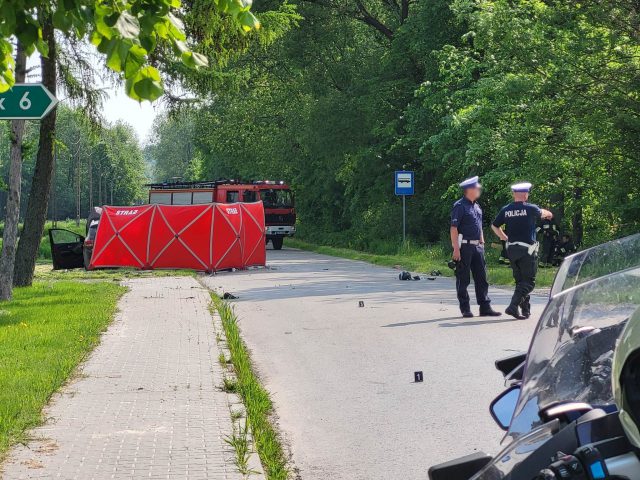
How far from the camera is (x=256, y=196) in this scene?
44.5 m

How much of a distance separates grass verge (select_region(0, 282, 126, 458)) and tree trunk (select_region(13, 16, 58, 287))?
67cm

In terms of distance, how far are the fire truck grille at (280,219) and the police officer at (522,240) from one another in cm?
3080

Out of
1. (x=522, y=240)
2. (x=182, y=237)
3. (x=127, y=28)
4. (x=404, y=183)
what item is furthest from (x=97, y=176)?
(x=127, y=28)

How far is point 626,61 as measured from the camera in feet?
70.7

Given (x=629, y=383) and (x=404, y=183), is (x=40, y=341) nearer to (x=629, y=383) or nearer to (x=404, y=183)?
(x=629, y=383)

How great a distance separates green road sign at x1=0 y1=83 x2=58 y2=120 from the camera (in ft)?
33.7

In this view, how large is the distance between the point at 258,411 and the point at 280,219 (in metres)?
37.0

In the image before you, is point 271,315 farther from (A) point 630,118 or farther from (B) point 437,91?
(B) point 437,91

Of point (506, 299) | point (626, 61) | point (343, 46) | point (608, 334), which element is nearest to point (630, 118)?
point (626, 61)

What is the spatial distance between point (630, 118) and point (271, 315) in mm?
9144

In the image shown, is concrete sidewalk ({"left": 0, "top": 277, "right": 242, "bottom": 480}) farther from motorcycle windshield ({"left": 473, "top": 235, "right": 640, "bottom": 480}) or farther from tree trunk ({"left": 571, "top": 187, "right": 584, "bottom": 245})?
tree trunk ({"left": 571, "top": 187, "right": 584, "bottom": 245})

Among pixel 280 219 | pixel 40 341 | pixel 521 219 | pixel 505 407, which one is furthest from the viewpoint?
pixel 280 219

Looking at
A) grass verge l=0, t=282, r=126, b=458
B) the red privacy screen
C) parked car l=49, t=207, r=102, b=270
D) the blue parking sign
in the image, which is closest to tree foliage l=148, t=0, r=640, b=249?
the blue parking sign

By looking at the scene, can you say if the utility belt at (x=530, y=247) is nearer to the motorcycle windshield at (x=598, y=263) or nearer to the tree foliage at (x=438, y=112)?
the tree foliage at (x=438, y=112)
